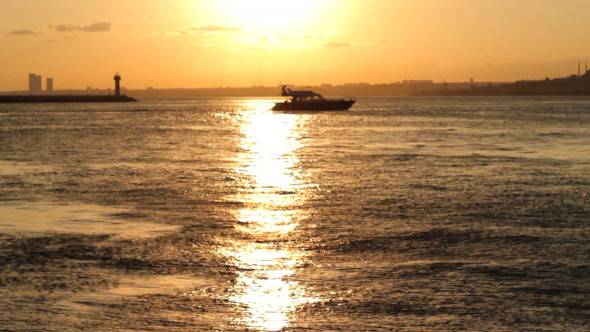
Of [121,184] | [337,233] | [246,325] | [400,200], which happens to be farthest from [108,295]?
[121,184]

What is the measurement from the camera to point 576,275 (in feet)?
51.3

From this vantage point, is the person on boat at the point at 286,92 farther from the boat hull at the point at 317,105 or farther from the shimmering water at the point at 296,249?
the shimmering water at the point at 296,249

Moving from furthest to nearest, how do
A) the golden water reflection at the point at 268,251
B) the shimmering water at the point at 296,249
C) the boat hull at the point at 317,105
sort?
the boat hull at the point at 317,105
the golden water reflection at the point at 268,251
the shimmering water at the point at 296,249

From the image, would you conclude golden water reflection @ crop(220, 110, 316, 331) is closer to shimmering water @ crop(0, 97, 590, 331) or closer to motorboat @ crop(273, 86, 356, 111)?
shimmering water @ crop(0, 97, 590, 331)

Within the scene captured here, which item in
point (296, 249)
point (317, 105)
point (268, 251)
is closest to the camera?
point (268, 251)

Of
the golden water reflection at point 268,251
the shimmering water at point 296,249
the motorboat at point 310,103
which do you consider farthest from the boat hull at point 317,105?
the golden water reflection at point 268,251

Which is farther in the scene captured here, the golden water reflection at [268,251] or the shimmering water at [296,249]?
the golden water reflection at [268,251]

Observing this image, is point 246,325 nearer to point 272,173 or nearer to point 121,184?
point 121,184

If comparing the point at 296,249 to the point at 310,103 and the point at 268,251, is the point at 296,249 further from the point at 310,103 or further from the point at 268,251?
the point at 310,103

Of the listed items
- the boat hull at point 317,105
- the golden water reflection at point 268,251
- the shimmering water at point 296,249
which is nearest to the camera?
the shimmering water at point 296,249

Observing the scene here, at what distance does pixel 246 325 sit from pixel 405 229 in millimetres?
9353

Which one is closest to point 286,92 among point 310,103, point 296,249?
point 310,103

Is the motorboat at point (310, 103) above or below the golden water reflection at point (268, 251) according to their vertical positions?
above

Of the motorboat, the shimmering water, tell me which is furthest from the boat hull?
the shimmering water
